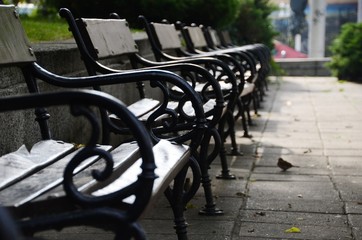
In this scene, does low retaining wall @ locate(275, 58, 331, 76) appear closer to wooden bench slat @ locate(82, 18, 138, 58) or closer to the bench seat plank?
wooden bench slat @ locate(82, 18, 138, 58)

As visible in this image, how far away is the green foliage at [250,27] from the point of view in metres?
15.9

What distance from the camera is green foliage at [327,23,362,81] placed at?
→ 15516 millimetres

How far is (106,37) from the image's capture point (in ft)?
14.5

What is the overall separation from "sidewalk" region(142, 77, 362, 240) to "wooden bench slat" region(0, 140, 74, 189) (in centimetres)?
105

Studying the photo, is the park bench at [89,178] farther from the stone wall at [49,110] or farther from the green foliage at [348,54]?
the green foliage at [348,54]

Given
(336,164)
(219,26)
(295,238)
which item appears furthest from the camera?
(219,26)

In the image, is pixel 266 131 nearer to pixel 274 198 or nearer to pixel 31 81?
pixel 274 198

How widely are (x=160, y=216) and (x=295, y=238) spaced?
2.52 ft

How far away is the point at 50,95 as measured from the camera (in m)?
1.89

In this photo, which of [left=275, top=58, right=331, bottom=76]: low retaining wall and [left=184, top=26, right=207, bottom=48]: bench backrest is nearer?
[left=184, top=26, right=207, bottom=48]: bench backrest

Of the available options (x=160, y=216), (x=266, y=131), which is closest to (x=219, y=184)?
(x=160, y=216)

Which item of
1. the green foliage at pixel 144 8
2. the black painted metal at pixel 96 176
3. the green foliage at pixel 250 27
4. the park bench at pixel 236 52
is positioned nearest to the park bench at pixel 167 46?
the park bench at pixel 236 52

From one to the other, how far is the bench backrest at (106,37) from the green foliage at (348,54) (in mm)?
11175

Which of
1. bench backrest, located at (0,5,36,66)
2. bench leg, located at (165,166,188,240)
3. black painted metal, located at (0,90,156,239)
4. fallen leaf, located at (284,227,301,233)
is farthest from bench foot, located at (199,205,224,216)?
black painted metal, located at (0,90,156,239)
